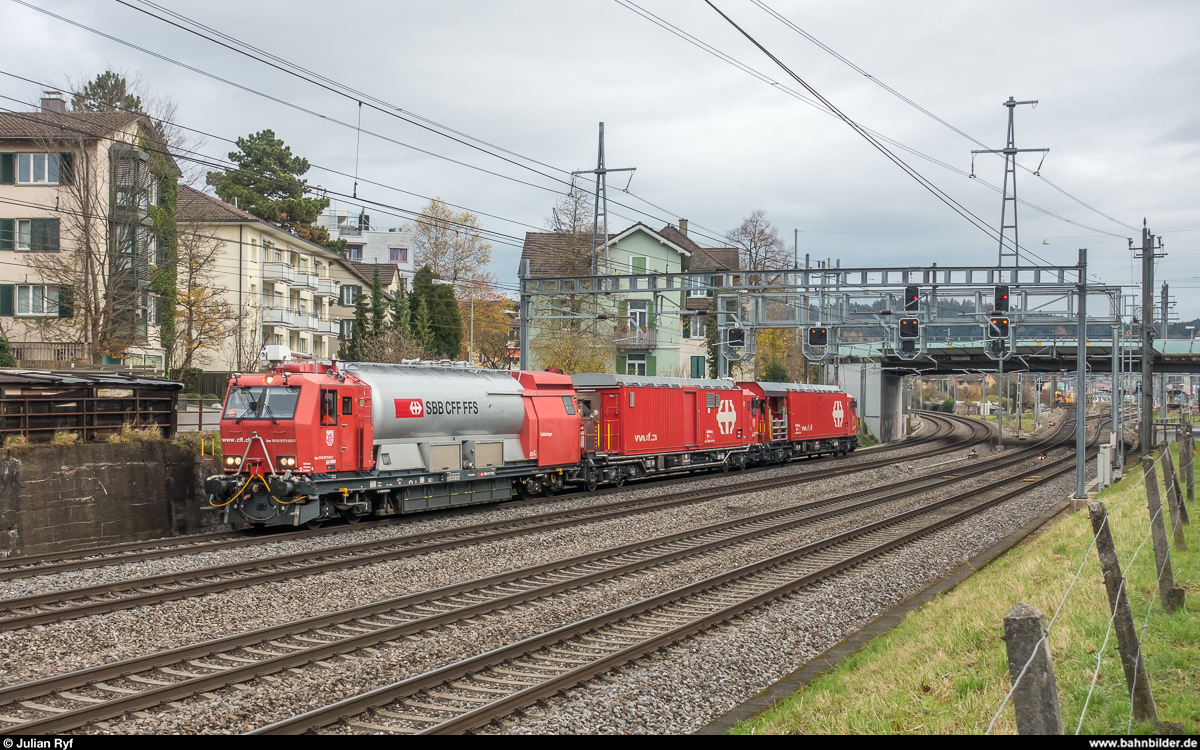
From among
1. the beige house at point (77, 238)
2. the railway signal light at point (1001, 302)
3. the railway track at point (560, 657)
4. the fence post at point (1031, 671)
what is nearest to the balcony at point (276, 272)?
the beige house at point (77, 238)

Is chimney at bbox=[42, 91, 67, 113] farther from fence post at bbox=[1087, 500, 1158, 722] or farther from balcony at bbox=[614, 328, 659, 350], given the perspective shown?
fence post at bbox=[1087, 500, 1158, 722]

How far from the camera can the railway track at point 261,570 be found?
37.7 feet

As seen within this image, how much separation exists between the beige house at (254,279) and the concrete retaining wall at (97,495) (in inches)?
892

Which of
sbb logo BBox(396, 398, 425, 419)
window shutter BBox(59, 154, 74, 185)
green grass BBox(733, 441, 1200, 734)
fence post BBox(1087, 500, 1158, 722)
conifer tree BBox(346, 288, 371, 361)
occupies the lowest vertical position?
green grass BBox(733, 441, 1200, 734)

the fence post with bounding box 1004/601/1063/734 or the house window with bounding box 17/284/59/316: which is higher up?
the house window with bounding box 17/284/59/316

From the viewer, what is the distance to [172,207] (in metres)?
39.7

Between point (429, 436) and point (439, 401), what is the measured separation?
0.85m

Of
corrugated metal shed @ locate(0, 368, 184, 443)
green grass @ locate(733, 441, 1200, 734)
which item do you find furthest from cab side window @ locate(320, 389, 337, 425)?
green grass @ locate(733, 441, 1200, 734)

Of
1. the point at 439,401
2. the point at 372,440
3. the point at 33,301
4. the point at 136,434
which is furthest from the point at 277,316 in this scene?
the point at 372,440

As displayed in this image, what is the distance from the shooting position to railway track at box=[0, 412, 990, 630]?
11.5 m

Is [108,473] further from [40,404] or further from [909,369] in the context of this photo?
[909,369]

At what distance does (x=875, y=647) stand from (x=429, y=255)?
202 ft

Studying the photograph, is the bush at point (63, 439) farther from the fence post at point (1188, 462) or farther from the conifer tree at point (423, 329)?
the conifer tree at point (423, 329)

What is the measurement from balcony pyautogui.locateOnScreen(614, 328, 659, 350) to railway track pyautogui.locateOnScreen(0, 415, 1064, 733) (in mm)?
41087
